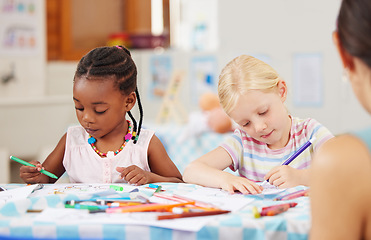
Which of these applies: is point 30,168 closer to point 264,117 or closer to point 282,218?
point 264,117

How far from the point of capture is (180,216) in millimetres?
893

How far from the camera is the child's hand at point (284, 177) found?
1.18 m

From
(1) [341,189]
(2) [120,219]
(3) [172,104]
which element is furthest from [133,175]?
(3) [172,104]

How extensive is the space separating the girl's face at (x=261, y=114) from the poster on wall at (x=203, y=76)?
2868 mm

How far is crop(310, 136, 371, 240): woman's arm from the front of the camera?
671mm

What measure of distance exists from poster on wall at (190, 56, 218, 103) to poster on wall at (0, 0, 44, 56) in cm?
138

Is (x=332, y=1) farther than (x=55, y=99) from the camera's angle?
No

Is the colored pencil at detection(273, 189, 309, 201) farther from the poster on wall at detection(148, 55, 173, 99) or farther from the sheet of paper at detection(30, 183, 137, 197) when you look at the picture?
the poster on wall at detection(148, 55, 173, 99)

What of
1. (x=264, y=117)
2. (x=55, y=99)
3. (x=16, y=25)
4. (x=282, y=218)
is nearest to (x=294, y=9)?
(x=55, y=99)

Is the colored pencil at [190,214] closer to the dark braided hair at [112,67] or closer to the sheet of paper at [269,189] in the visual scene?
the sheet of paper at [269,189]

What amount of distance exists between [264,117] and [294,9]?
2947mm

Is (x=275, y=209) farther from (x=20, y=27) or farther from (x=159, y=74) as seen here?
(x=20, y=27)

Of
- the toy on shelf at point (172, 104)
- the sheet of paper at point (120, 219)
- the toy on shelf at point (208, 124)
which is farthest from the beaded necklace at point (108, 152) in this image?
the toy on shelf at point (172, 104)

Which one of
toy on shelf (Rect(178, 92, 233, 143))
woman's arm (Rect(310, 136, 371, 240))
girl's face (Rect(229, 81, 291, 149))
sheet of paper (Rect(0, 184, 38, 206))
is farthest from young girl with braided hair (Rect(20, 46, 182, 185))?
toy on shelf (Rect(178, 92, 233, 143))
